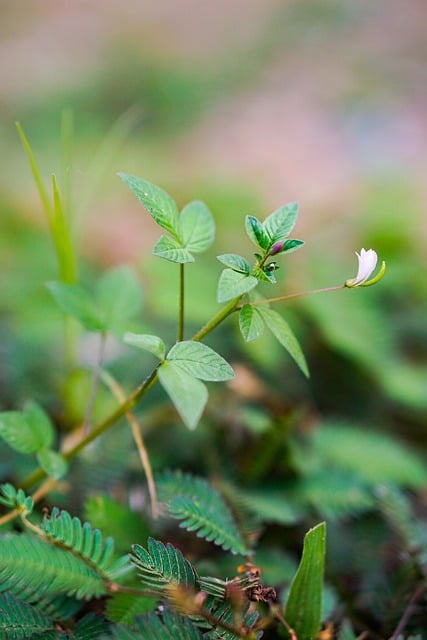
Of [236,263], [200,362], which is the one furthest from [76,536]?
[236,263]

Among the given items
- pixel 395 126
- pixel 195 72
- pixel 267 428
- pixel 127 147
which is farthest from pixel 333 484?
pixel 195 72

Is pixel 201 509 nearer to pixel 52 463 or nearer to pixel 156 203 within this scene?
pixel 52 463

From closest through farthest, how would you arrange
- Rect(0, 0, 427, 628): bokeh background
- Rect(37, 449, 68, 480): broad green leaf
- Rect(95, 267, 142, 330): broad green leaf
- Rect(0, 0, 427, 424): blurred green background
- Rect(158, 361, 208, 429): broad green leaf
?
Rect(158, 361, 208, 429): broad green leaf, Rect(37, 449, 68, 480): broad green leaf, Rect(95, 267, 142, 330): broad green leaf, Rect(0, 0, 427, 628): bokeh background, Rect(0, 0, 427, 424): blurred green background

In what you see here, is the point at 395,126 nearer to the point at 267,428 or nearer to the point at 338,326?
the point at 338,326

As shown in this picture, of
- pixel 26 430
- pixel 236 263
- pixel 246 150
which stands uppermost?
pixel 246 150

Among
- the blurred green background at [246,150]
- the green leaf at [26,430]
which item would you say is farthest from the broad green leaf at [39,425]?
the blurred green background at [246,150]

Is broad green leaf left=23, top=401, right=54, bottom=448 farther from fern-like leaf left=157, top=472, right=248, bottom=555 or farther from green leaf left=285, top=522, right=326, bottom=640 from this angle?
green leaf left=285, top=522, right=326, bottom=640

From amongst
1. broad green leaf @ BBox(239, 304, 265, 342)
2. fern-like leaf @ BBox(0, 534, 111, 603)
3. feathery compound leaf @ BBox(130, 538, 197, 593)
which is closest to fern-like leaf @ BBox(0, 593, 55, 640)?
fern-like leaf @ BBox(0, 534, 111, 603)
